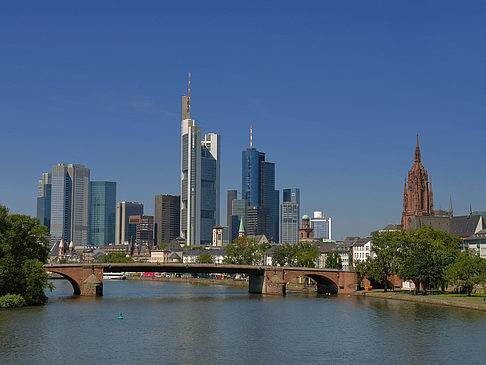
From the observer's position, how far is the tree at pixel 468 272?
12344cm

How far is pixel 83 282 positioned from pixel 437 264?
2838 inches

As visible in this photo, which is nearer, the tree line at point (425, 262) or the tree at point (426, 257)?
the tree line at point (425, 262)

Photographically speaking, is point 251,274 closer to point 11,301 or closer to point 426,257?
point 426,257

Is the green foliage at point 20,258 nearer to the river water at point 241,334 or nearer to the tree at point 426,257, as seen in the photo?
the river water at point 241,334

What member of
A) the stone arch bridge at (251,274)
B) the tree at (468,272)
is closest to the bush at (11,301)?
the stone arch bridge at (251,274)

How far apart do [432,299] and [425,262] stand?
49.9 ft

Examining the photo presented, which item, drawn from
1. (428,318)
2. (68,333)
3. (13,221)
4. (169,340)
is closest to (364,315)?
(428,318)

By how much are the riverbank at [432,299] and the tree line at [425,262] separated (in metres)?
4.38

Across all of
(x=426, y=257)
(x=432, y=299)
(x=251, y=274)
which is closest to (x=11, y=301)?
(x=432, y=299)

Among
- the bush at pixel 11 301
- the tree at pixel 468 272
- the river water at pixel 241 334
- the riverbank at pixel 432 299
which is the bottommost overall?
the river water at pixel 241 334

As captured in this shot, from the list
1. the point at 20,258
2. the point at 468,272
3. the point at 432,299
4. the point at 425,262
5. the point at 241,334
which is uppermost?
the point at 20,258

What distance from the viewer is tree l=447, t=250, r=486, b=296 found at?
405ft

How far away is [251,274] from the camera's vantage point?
165500 millimetres

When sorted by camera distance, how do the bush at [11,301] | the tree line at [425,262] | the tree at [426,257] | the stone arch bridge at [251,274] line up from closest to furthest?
1. the bush at [11,301]
2. the tree line at [425,262]
3. the tree at [426,257]
4. the stone arch bridge at [251,274]
